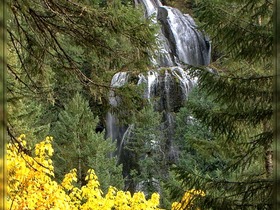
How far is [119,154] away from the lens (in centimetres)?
1572

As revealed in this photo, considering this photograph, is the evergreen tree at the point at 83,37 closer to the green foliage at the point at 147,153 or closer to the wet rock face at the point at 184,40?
the green foliage at the point at 147,153

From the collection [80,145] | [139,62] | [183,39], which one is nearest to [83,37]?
[139,62]

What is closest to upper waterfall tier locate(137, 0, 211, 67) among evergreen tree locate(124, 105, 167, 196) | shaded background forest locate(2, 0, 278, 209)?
evergreen tree locate(124, 105, 167, 196)

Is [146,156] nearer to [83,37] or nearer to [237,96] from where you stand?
[237,96]

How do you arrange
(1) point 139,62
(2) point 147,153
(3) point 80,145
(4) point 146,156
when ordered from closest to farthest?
1. (1) point 139,62
2. (3) point 80,145
3. (4) point 146,156
4. (2) point 147,153

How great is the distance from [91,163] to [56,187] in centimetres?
786

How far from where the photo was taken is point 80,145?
13383 millimetres

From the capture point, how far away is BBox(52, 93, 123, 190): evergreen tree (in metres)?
12.6

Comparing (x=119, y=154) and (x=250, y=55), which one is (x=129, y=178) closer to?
(x=119, y=154)

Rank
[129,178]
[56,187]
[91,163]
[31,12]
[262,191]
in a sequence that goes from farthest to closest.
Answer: [129,178] < [91,163] < [56,187] < [262,191] < [31,12]

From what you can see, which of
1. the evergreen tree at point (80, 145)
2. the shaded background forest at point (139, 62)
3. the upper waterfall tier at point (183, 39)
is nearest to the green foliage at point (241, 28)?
the shaded background forest at point (139, 62)

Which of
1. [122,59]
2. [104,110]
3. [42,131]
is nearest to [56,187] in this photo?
[104,110]

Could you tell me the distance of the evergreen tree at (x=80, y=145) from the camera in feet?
41.5

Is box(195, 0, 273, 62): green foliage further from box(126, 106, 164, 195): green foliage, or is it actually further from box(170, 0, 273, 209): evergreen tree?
box(126, 106, 164, 195): green foliage
